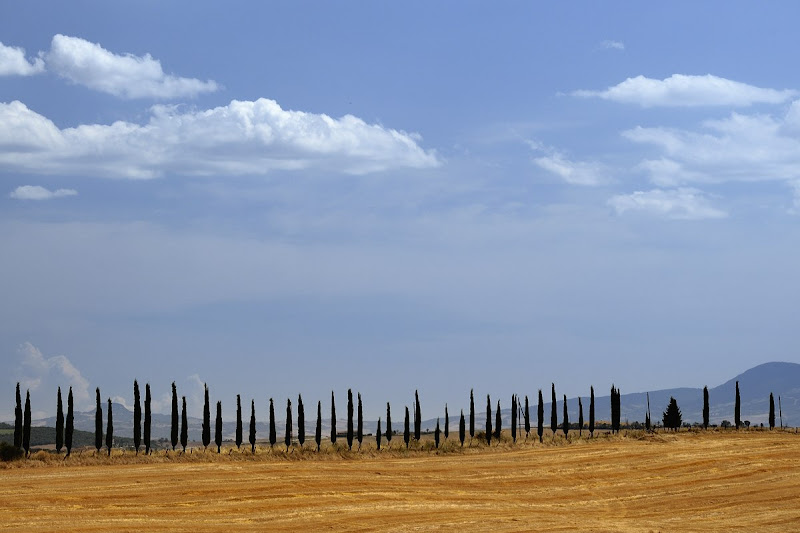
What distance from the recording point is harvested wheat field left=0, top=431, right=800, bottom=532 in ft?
159

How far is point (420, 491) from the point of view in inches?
2298

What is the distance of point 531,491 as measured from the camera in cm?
6141

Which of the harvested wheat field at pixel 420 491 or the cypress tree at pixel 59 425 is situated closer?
the harvested wheat field at pixel 420 491

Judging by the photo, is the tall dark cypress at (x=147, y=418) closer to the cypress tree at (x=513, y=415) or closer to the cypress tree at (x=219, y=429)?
the cypress tree at (x=219, y=429)

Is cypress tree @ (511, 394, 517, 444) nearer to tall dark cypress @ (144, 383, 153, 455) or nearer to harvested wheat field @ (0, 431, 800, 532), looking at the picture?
harvested wheat field @ (0, 431, 800, 532)

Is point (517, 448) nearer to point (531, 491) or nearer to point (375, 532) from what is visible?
point (531, 491)

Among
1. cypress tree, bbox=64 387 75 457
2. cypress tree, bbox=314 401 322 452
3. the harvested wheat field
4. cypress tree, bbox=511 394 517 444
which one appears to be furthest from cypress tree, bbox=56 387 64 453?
cypress tree, bbox=511 394 517 444

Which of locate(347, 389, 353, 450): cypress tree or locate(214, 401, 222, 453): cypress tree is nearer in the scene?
locate(214, 401, 222, 453): cypress tree

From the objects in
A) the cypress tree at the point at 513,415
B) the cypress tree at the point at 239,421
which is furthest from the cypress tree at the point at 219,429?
the cypress tree at the point at 513,415

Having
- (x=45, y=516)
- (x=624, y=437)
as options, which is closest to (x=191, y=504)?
(x=45, y=516)

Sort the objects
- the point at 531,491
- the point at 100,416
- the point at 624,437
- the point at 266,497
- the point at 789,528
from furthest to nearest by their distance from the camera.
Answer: the point at 624,437 < the point at 100,416 < the point at 531,491 < the point at 266,497 < the point at 789,528

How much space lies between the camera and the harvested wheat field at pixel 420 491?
48.6m

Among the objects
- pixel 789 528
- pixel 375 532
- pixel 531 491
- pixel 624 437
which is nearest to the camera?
pixel 375 532

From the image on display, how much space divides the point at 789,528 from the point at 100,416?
187ft
